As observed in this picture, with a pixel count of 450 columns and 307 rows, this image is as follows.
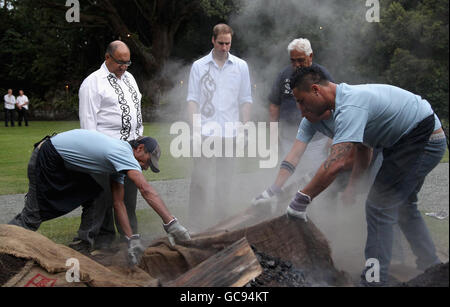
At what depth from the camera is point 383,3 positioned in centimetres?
480

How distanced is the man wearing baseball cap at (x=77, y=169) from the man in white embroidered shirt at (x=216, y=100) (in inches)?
37.8

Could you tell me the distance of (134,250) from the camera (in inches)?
139

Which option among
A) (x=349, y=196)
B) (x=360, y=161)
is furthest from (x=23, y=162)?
(x=360, y=161)

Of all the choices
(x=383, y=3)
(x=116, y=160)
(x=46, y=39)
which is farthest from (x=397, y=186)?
(x=46, y=39)

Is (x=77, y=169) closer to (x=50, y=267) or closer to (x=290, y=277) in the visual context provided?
(x=50, y=267)

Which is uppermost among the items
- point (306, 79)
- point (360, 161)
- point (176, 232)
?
point (306, 79)

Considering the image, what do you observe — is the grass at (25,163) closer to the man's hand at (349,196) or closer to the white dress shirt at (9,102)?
the man's hand at (349,196)

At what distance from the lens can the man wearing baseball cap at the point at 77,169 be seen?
3.47 meters

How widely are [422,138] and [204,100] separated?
7.25ft

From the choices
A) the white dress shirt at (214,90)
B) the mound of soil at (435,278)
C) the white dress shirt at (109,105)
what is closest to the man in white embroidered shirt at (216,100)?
the white dress shirt at (214,90)

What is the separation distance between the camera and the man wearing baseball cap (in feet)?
11.4

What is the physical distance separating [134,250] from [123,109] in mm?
1186

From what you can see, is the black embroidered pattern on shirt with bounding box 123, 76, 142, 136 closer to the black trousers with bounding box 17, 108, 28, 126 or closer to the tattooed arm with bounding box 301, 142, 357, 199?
the tattooed arm with bounding box 301, 142, 357, 199

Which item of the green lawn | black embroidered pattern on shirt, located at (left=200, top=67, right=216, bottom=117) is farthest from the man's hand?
the green lawn
